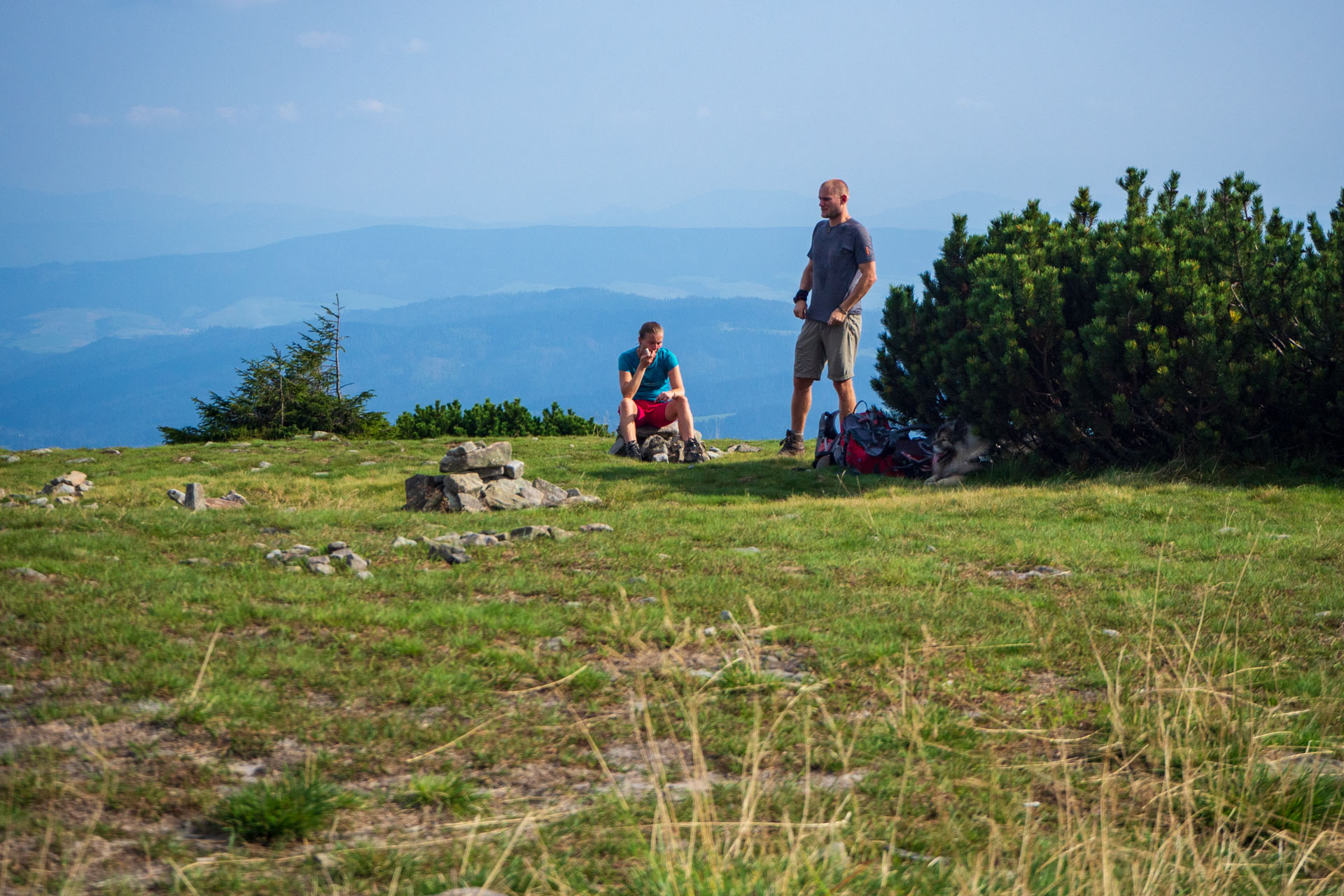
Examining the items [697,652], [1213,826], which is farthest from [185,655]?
[1213,826]

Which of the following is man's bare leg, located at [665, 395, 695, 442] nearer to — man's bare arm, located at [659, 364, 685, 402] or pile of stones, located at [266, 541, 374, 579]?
man's bare arm, located at [659, 364, 685, 402]

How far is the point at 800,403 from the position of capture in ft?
48.8

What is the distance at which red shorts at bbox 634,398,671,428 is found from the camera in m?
14.9

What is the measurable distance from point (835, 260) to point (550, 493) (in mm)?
5411

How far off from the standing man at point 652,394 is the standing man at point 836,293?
6.21 ft

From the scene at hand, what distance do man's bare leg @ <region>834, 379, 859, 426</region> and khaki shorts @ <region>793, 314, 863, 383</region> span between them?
73mm

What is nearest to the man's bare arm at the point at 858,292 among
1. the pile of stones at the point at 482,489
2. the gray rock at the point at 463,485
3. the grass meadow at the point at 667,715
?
the pile of stones at the point at 482,489

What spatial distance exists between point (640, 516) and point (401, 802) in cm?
572

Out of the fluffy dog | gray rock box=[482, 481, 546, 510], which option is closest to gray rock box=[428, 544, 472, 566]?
gray rock box=[482, 481, 546, 510]

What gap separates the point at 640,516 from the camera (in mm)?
8938

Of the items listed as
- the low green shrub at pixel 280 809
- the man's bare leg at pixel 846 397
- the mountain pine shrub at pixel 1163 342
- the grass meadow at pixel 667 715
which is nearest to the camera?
the grass meadow at pixel 667 715

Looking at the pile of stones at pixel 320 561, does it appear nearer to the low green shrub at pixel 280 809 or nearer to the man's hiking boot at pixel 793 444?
the low green shrub at pixel 280 809

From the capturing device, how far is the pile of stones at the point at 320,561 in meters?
6.16

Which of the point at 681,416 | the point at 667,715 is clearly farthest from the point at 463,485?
the point at 667,715
